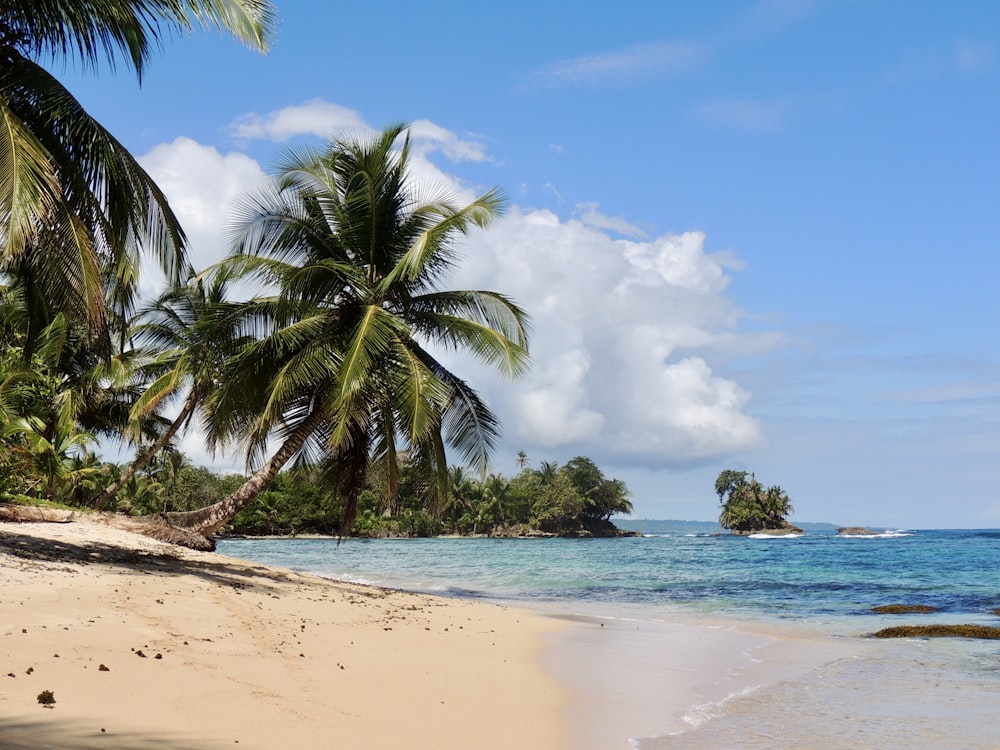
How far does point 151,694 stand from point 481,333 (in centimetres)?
1088

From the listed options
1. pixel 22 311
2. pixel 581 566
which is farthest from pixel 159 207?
pixel 581 566

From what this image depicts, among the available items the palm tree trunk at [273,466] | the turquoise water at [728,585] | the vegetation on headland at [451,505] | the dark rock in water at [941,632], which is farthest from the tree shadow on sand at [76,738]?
the vegetation on headland at [451,505]

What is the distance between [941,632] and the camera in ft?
47.6

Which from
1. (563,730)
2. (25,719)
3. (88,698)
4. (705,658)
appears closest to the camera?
(25,719)

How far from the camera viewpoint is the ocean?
6777mm

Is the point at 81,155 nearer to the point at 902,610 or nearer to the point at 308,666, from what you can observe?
the point at 308,666

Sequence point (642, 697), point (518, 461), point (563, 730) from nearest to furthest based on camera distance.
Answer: point (563, 730)
point (642, 697)
point (518, 461)

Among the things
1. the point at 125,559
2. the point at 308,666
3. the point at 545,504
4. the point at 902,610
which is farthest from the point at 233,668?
the point at 545,504

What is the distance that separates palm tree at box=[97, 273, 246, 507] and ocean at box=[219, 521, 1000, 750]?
23.4 ft

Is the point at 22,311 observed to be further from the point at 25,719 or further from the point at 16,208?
the point at 25,719

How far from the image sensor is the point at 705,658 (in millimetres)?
10961

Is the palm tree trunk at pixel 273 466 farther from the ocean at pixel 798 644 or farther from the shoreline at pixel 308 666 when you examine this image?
the ocean at pixel 798 644

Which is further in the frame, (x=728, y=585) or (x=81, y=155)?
(x=728, y=585)

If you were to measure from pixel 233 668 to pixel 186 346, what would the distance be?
16816 mm
